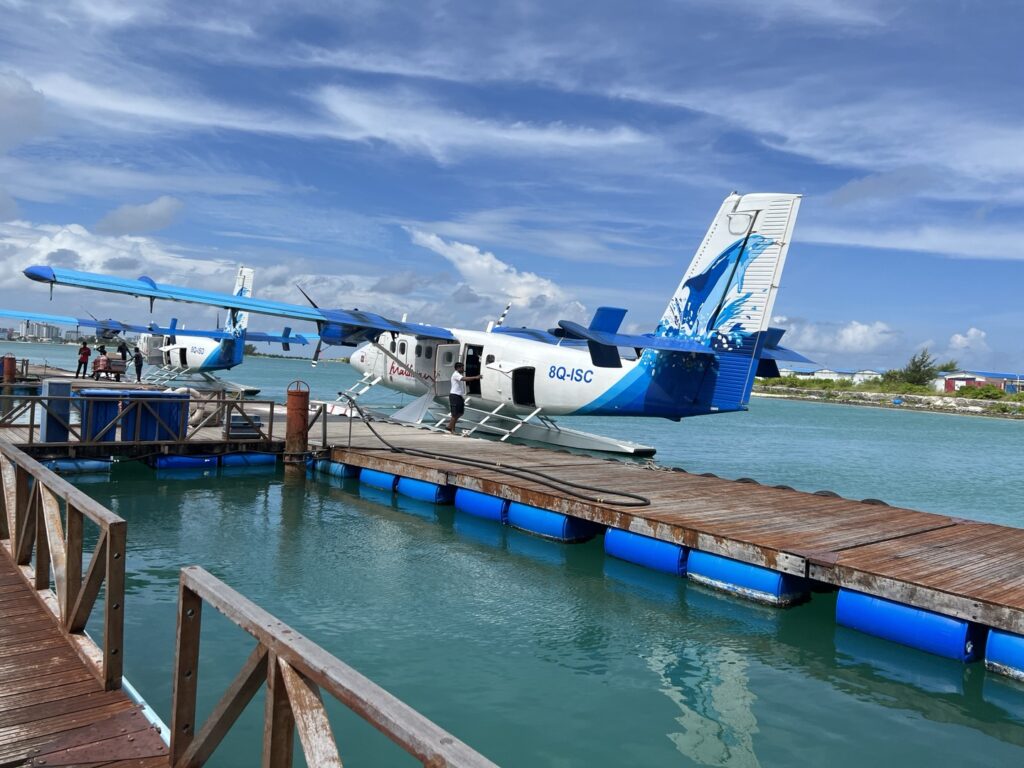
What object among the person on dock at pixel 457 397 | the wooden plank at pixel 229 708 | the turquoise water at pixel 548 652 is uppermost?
the person on dock at pixel 457 397

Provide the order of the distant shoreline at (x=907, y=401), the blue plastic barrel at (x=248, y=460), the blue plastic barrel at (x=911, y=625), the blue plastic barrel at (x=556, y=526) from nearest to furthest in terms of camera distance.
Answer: the blue plastic barrel at (x=911, y=625) < the blue plastic barrel at (x=556, y=526) < the blue plastic barrel at (x=248, y=460) < the distant shoreline at (x=907, y=401)

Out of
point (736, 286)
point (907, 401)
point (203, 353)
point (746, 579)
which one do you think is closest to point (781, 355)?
point (736, 286)

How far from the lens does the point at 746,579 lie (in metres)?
8.26

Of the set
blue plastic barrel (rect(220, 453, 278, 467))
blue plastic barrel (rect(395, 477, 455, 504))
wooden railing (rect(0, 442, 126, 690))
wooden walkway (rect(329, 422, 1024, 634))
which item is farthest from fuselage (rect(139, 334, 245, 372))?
wooden railing (rect(0, 442, 126, 690))

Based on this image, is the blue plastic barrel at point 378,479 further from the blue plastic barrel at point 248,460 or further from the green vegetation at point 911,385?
the green vegetation at point 911,385

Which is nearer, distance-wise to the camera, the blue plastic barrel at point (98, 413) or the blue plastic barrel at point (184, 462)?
A: the blue plastic barrel at point (98, 413)

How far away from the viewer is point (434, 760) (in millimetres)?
1918

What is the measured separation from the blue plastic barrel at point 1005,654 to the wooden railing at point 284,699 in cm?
589

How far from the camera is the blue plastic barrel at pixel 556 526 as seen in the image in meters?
10.6

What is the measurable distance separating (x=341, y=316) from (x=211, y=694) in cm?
1339

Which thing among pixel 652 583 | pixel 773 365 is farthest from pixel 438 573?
pixel 773 365

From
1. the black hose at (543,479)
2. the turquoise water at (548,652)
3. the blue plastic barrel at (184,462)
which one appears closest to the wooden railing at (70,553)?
the turquoise water at (548,652)

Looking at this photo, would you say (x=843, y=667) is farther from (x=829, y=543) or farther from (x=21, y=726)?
(x=21, y=726)

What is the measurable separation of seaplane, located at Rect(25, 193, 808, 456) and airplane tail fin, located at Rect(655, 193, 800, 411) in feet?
0.07
